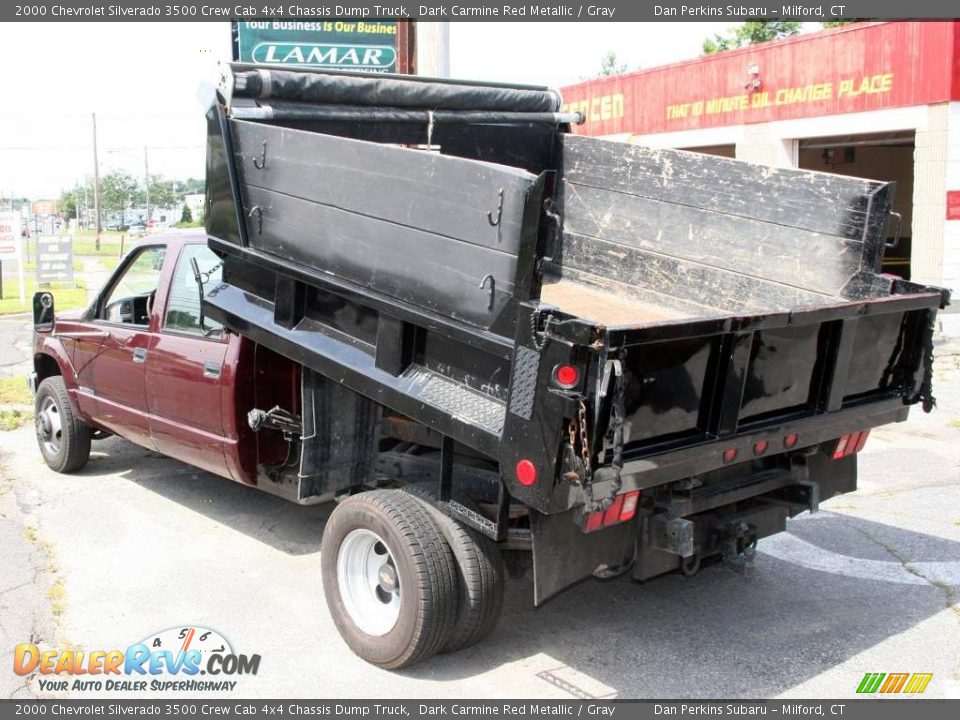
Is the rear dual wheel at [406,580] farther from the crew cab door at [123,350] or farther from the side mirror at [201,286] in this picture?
the crew cab door at [123,350]

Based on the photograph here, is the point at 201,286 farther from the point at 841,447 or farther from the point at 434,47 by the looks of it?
the point at 434,47

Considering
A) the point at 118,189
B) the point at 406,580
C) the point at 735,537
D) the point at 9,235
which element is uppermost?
the point at 118,189

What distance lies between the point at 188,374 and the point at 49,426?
246cm

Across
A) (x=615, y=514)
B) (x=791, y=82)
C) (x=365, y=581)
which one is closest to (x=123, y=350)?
(x=365, y=581)

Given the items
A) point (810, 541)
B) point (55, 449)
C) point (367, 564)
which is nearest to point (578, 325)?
point (367, 564)

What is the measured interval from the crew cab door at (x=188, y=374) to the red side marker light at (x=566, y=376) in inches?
101

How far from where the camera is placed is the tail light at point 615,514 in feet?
12.0

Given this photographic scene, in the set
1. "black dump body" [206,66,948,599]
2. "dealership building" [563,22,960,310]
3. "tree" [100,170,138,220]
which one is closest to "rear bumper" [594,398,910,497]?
"black dump body" [206,66,948,599]

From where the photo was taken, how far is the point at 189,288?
5973mm

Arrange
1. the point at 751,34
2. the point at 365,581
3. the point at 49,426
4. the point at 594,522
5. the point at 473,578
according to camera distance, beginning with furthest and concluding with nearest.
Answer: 1. the point at 751,34
2. the point at 49,426
3. the point at 365,581
4. the point at 473,578
5. the point at 594,522

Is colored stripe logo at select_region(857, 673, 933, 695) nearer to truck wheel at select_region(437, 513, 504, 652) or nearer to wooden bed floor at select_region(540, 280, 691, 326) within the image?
truck wheel at select_region(437, 513, 504, 652)

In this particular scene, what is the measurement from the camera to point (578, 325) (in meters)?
3.35

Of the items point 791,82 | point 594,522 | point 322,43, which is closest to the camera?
point 594,522

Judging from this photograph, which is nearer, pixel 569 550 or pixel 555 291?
pixel 569 550
